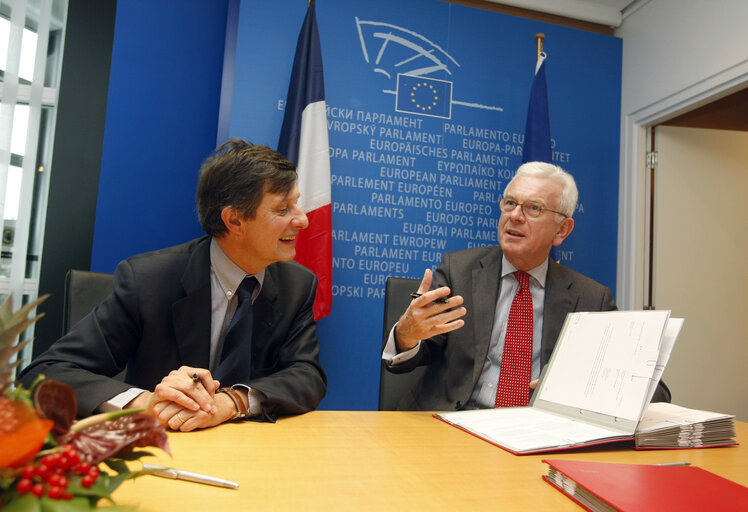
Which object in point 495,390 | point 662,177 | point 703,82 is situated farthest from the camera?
point 662,177

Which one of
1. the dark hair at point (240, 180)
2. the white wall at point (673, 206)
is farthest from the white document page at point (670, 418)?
the white wall at point (673, 206)

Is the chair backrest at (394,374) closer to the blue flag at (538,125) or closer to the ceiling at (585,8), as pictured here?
the blue flag at (538,125)

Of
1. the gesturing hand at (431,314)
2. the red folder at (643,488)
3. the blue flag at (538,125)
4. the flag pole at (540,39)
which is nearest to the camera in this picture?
the red folder at (643,488)

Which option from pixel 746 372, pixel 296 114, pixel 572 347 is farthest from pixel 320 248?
pixel 746 372

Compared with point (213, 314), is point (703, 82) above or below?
above

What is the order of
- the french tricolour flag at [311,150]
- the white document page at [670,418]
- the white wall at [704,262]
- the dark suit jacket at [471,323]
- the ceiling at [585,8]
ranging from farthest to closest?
the ceiling at [585,8] < the white wall at [704,262] < the french tricolour flag at [311,150] < the dark suit jacket at [471,323] < the white document page at [670,418]

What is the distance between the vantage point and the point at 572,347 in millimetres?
1385

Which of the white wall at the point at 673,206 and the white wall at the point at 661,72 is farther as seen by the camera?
the white wall at the point at 673,206

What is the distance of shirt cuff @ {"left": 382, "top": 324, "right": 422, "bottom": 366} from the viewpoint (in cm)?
163

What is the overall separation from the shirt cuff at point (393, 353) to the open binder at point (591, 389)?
320 millimetres

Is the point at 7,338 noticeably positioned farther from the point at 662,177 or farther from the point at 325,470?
the point at 662,177

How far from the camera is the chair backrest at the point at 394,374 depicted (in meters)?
1.80

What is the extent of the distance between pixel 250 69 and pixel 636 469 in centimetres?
288

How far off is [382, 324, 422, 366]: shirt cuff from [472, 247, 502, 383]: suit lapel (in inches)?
9.3
